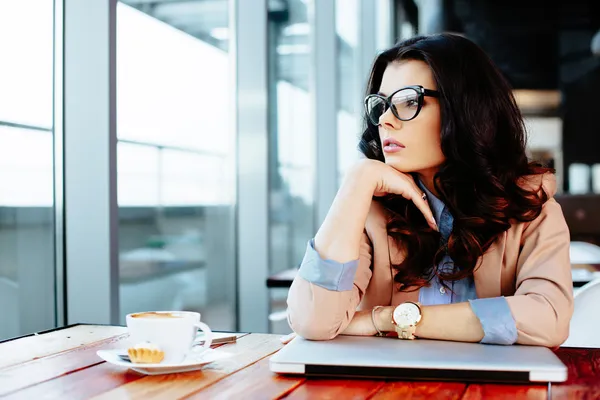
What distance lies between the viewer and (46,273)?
5.75ft

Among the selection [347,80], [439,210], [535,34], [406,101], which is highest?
[535,34]

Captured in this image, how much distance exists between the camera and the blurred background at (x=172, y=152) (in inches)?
67.4

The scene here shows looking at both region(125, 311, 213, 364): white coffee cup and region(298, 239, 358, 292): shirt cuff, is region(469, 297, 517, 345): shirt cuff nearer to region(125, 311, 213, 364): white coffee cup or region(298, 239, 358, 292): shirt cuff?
region(298, 239, 358, 292): shirt cuff

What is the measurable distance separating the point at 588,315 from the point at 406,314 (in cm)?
63

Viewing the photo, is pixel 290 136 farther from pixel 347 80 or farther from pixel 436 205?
pixel 436 205

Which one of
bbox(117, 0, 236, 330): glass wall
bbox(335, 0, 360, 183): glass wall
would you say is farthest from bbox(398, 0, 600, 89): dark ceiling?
bbox(117, 0, 236, 330): glass wall

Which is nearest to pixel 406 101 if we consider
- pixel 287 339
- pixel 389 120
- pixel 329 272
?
pixel 389 120

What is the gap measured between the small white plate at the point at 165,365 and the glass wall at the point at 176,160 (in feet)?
3.34

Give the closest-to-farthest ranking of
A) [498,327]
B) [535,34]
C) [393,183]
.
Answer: [498,327] < [393,183] < [535,34]

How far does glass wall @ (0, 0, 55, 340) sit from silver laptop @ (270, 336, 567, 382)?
0.85 metres

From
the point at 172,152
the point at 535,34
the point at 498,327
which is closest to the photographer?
the point at 498,327

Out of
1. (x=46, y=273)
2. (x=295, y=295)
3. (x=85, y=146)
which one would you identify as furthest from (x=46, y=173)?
(x=295, y=295)

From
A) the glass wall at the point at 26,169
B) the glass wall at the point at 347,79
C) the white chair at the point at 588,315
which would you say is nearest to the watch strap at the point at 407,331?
the white chair at the point at 588,315

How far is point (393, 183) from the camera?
140 cm
